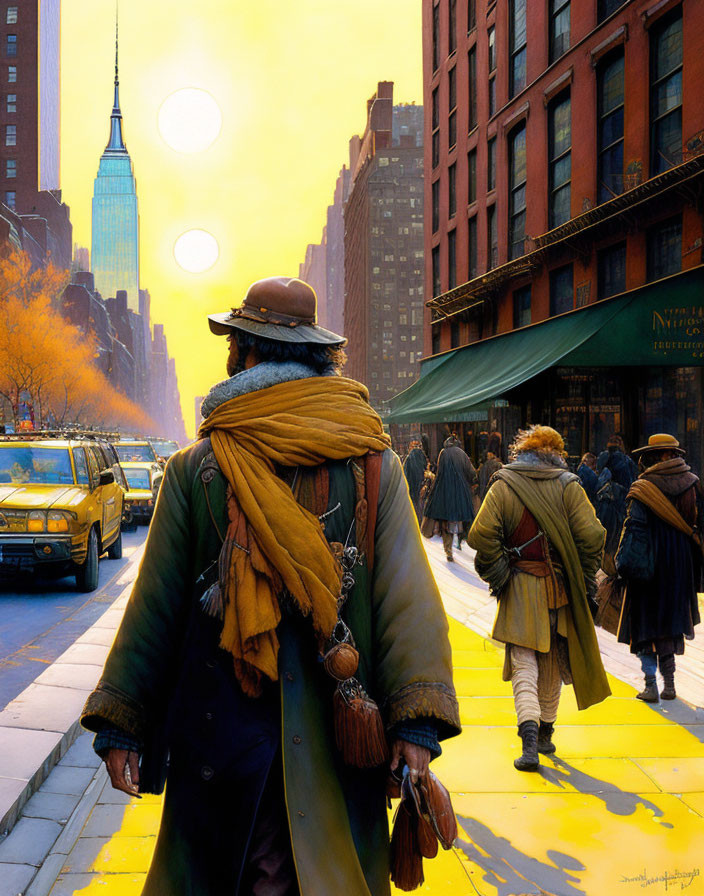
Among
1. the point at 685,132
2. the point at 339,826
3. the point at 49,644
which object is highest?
the point at 685,132

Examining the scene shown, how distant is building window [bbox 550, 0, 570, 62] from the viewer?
2020cm

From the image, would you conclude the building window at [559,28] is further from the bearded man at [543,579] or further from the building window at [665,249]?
the bearded man at [543,579]

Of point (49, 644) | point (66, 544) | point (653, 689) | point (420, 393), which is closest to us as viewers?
point (653, 689)

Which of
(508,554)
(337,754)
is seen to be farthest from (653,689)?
(337,754)

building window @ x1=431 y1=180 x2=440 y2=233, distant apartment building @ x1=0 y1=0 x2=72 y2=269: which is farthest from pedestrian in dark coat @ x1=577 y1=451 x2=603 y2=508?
distant apartment building @ x1=0 y1=0 x2=72 y2=269

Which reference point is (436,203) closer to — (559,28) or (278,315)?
(559,28)

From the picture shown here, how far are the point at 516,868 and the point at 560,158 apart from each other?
1944 centimetres

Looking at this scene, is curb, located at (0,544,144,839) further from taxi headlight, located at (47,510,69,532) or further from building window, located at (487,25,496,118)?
building window, located at (487,25,496,118)

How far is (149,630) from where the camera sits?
2289 mm

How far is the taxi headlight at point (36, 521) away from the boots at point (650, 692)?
7407 millimetres

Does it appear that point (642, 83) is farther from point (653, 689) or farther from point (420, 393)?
point (653, 689)

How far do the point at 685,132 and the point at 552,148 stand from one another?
21.1ft

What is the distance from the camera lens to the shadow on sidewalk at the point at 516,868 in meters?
3.41
